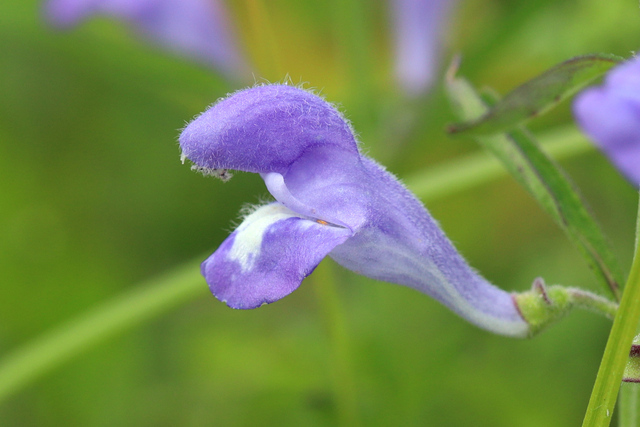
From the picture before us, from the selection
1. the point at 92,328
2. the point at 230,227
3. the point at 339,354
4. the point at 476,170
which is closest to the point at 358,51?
the point at 476,170

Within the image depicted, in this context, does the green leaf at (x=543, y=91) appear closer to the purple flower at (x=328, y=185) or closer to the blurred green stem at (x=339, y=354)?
the purple flower at (x=328, y=185)

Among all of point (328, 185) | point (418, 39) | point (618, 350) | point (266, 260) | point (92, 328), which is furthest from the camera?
point (418, 39)

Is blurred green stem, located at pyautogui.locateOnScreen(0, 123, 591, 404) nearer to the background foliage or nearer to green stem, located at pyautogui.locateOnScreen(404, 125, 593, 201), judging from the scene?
green stem, located at pyautogui.locateOnScreen(404, 125, 593, 201)

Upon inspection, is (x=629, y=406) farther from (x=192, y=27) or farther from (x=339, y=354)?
(x=192, y=27)

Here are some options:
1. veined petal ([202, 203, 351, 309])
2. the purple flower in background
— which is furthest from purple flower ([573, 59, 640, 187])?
the purple flower in background

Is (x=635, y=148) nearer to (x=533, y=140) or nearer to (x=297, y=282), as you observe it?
(x=533, y=140)

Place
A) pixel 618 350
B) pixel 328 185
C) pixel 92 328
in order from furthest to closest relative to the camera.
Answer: pixel 92 328, pixel 328 185, pixel 618 350

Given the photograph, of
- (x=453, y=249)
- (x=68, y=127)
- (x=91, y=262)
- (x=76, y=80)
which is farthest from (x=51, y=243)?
(x=453, y=249)

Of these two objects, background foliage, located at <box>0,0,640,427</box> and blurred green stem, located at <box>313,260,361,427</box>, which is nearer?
blurred green stem, located at <box>313,260,361,427</box>
